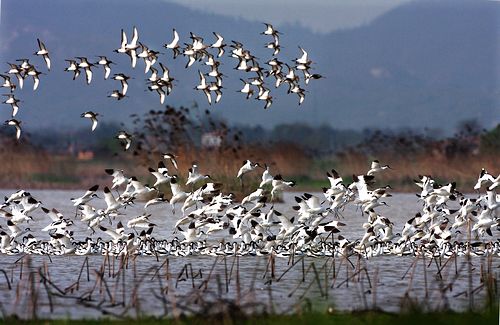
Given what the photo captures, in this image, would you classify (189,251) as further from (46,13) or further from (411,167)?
(46,13)

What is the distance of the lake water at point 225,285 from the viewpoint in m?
9.64

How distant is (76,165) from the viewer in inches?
1046

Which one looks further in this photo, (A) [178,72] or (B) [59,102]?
(A) [178,72]

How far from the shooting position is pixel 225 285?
39.6 ft

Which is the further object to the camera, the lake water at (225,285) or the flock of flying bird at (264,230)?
Result: the flock of flying bird at (264,230)

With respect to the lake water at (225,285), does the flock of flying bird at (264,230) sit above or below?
above

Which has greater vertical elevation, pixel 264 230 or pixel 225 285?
pixel 264 230

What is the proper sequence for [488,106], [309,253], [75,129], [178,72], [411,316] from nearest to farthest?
[411,316], [309,253], [75,129], [488,106], [178,72]

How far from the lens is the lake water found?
9.64 m

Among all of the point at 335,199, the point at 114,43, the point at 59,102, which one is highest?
the point at 114,43

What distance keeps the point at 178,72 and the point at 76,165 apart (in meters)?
26.0

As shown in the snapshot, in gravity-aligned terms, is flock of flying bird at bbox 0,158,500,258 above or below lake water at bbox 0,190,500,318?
above

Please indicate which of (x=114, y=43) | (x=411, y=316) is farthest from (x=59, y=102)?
(x=411, y=316)

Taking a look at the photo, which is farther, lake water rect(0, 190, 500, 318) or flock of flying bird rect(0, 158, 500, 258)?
flock of flying bird rect(0, 158, 500, 258)
